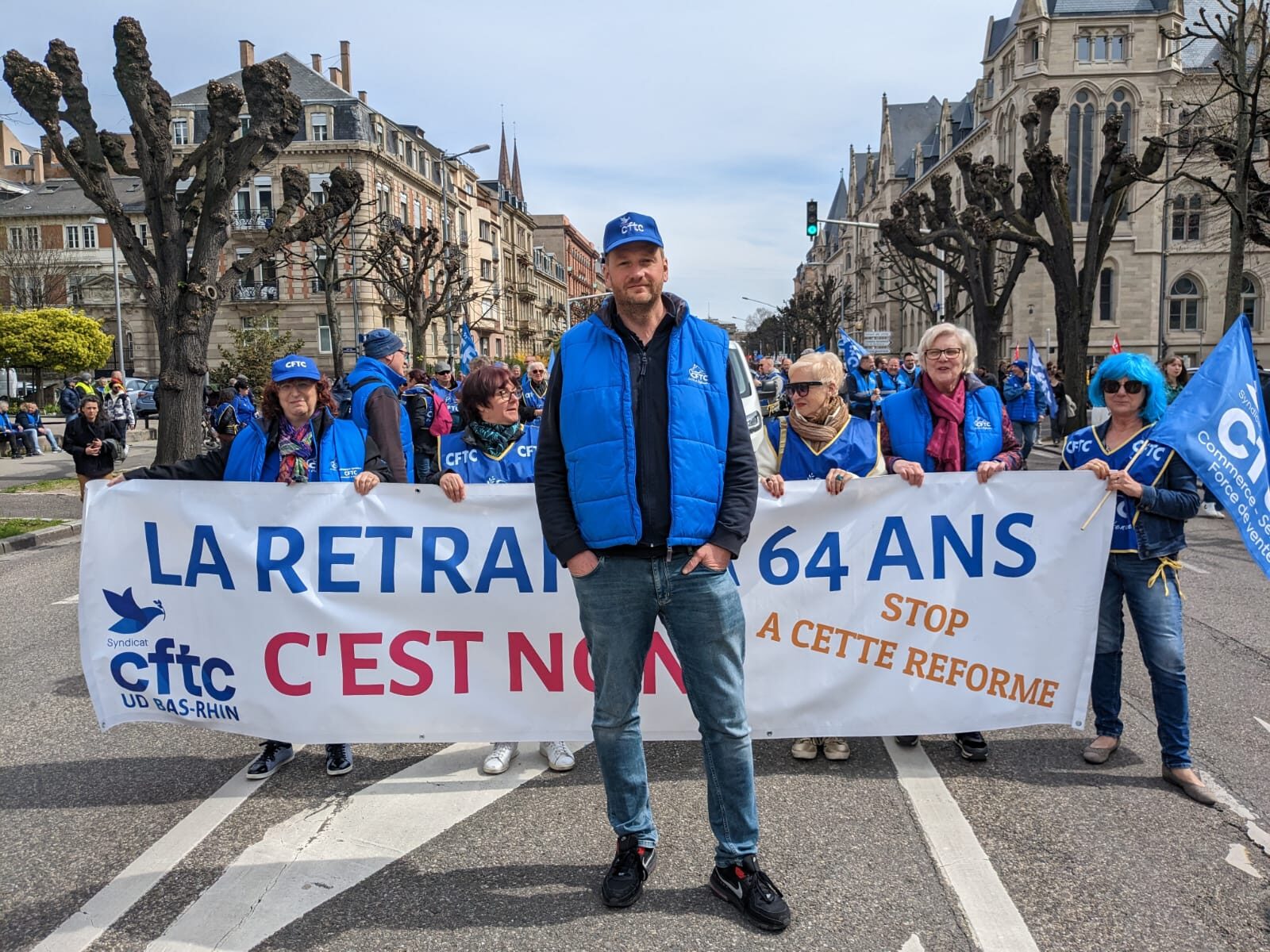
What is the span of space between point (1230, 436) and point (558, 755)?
3161mm

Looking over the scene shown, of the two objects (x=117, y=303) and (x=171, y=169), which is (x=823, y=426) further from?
(x=117, y=303)

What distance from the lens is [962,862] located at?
134 inches

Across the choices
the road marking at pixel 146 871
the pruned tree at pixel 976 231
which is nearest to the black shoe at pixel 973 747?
the road marking at pixel 146 871

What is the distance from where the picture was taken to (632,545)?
9.73ft

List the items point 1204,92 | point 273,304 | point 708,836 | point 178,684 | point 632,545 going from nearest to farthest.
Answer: point 632,545
point 708,836
point 178,684
point 1204,92
point 273,304

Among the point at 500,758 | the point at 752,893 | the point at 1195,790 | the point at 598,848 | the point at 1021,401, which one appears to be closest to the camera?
the point at 752,893

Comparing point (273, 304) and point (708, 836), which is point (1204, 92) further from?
point (708, 836)

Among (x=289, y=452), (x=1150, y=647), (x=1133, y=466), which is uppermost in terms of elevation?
(x=289, y=452)

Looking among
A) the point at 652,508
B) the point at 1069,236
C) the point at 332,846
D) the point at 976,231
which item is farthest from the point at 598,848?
the point at 976,231

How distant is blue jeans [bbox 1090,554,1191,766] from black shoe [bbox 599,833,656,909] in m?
2.30

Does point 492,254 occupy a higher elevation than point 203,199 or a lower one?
higher

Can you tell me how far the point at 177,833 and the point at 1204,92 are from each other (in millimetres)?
61116

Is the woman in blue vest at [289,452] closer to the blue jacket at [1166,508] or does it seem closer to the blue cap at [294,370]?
the blue cap at [294,370]

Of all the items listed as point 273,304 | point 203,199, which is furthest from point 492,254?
point 203,199
